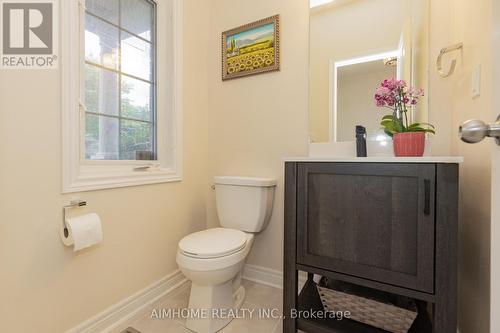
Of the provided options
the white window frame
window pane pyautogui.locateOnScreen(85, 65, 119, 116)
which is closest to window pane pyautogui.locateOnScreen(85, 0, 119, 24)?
the white window frame

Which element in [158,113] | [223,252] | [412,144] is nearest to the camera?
[412,144]

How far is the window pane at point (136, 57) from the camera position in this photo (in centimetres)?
149

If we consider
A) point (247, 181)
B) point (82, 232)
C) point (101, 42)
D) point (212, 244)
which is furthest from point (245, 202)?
point (101, 42)

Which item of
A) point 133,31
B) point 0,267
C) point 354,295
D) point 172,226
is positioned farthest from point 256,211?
point 133,31

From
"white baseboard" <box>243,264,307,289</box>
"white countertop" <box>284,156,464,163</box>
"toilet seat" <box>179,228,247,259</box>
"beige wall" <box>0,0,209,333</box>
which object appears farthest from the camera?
"white baseboard" <box>243,264,307,289</box>

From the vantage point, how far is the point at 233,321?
1.37 m

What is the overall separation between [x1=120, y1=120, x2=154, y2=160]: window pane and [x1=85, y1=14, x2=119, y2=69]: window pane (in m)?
0.35

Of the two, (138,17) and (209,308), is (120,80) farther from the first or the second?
(209,308)

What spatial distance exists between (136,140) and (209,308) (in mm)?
1078

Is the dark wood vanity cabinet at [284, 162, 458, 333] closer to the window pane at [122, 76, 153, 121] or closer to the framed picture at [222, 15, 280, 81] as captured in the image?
the framed picture at [222, 15, 280, 81]

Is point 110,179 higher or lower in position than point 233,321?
higher

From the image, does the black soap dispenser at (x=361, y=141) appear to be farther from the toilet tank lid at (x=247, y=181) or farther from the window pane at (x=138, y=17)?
the window pane at (x=138, y=17)

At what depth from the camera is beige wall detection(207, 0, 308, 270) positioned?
5.37ft

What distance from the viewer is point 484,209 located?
921 millimetres
